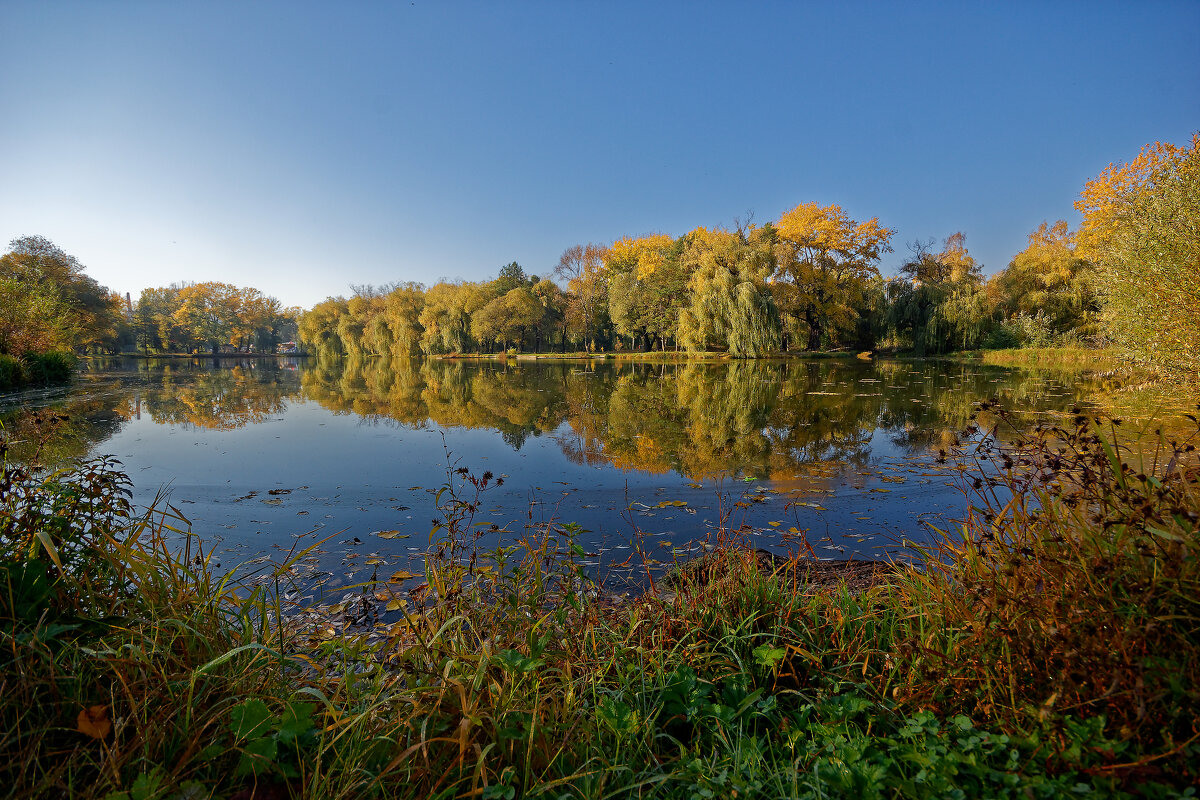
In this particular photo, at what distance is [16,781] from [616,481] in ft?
19.1

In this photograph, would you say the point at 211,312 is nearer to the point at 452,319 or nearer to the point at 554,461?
the point at 452,319

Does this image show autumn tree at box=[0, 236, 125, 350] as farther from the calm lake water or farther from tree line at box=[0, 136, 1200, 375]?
the calm lake water

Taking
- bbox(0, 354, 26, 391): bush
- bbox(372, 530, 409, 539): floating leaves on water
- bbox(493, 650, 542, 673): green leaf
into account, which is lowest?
bbox(372, 530, 409, 539): floating leaves on water

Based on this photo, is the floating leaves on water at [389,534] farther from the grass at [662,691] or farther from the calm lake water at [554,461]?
the grass at [662,691]

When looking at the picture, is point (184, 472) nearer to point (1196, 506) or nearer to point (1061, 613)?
point (1061, 613)

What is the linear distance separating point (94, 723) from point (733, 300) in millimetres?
32398

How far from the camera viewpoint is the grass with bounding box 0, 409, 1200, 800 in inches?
62.3

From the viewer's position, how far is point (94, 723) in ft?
5.20

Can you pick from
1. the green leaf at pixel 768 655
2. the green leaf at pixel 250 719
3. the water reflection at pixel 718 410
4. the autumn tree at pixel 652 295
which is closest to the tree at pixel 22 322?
the water reflection at pixel 718 410

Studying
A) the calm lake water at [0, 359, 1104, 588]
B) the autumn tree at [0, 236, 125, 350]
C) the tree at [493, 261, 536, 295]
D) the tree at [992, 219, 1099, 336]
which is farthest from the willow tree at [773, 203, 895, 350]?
the autumn tree at [0, 236, 125, 350]

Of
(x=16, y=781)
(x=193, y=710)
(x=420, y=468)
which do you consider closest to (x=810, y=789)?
(x=193, y=710)

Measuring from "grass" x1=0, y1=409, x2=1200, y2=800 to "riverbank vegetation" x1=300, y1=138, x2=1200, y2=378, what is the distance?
41.9ft

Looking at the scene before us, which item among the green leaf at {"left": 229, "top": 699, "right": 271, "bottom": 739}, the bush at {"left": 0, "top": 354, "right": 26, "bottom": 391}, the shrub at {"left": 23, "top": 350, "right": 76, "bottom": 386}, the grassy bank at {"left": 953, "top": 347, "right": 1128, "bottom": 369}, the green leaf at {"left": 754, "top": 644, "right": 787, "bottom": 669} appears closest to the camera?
the green leaf at {"left": 229, "top": 699, "right": 271, "bottom": 739}

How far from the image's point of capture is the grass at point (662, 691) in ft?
5.19
